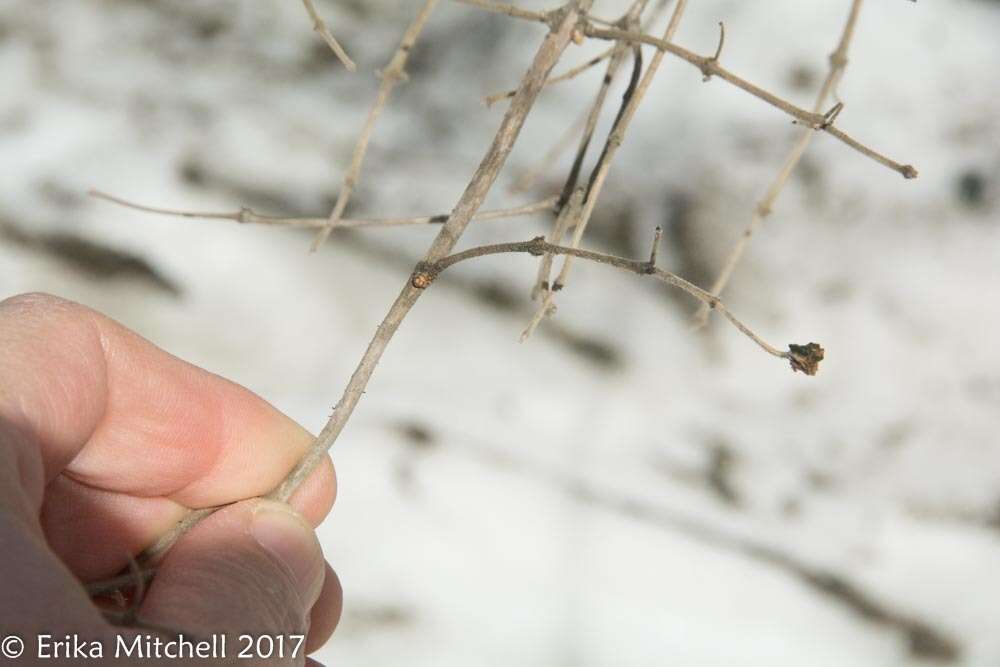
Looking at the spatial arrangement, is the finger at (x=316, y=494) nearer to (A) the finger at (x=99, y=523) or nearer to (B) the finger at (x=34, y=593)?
(A) the finger at (x=99, y=523)

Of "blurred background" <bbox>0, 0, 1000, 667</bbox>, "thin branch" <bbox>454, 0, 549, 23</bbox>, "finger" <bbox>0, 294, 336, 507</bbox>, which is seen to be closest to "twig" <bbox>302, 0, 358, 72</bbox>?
"thin branch" <bbox>454, 0, 549, 23</bbox>

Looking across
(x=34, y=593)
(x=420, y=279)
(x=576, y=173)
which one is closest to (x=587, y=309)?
(x=576, y=173)

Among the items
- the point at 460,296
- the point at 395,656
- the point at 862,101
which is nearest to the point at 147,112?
the point at 460,296

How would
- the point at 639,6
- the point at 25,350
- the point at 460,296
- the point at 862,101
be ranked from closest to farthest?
the point at 25,350
the point at 639,6
the point at 862,101
the point at 460,296

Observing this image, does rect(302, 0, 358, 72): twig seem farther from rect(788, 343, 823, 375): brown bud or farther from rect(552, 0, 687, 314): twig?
rect(788, 343, 823, 375): brown bud

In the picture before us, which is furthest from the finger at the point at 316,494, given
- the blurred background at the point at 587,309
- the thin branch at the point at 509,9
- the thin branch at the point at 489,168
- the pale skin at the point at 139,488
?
the thin branch at the point at 509,9

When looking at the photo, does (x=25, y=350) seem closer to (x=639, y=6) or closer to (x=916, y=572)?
(x=639, y=6)
